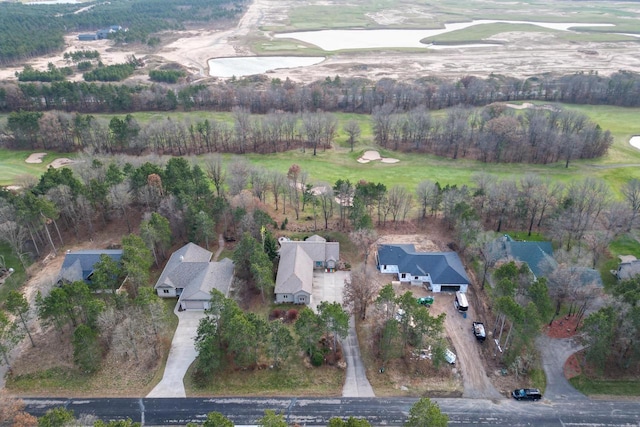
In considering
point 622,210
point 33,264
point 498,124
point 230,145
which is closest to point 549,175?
point 498,124

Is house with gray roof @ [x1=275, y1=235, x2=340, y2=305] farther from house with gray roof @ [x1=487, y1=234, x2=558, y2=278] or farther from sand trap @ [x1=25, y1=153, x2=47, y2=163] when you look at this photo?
sand trap @ [x1=25, y1=153, x2=47, y2=163]

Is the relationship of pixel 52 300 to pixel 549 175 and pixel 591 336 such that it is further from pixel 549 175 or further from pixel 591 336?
pixel 549 175

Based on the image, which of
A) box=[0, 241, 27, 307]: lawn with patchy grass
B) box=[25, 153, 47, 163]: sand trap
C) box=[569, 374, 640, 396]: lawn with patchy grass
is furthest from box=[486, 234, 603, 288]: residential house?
box=[25, 153, 47, 163]: sand trap

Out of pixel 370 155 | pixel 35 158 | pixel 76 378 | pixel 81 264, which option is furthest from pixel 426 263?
pixel 35 158

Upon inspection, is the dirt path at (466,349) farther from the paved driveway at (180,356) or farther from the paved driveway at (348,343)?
the paved driveway at (180,356)

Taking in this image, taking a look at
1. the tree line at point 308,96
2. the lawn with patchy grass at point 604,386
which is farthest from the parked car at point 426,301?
the tree line at point 308,96
